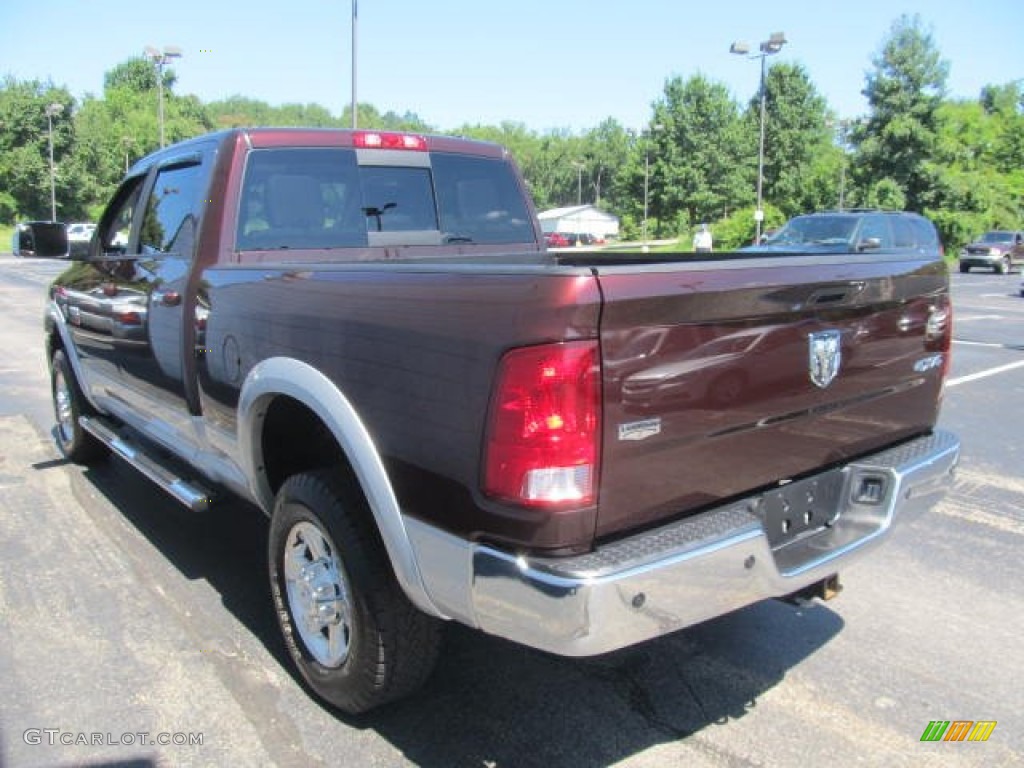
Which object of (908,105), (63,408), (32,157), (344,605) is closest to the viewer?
(344,605)

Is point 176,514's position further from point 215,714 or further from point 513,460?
point 513,460

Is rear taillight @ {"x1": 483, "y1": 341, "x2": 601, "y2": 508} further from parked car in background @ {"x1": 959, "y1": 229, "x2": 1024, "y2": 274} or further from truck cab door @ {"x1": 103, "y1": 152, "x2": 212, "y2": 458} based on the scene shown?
parked car in background @ {"x1": 959, "y1": 229, "x2": 1024, "y2": 274}

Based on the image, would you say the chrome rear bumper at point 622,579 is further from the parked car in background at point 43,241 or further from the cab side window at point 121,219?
the parked car in background at point 43,241

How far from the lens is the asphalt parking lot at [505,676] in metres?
2.72

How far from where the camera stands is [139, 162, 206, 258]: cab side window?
12.7 ft

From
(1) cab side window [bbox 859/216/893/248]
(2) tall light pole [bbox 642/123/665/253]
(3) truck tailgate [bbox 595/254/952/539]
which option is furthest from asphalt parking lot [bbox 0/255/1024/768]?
(2) tall light pole [bbox 642/123/665/253]

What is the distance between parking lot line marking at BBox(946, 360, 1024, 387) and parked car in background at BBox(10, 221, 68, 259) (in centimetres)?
825

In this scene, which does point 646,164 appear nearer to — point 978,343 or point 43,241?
point 978,343

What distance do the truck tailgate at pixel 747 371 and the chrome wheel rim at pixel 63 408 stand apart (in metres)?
4.83

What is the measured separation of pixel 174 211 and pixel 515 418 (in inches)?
112

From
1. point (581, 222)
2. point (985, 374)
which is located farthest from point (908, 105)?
point (581, 222)

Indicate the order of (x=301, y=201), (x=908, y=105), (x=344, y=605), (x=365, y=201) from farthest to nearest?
(x=908, y=105)
(x=365, y=201)
(x=301, y=201)
(x=344, y=605)

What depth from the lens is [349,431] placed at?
2.50 m

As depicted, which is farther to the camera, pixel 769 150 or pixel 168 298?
pixel 769 150
